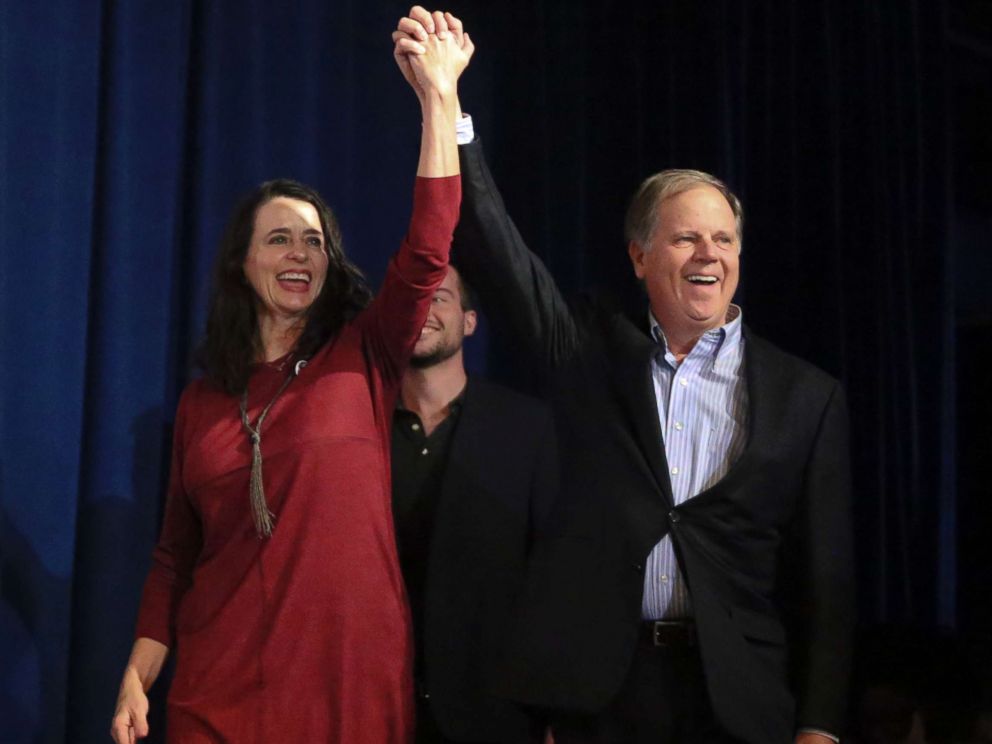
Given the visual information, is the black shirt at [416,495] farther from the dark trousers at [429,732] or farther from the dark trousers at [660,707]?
the dark trousers at [660,707]

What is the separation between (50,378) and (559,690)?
134 centimetres

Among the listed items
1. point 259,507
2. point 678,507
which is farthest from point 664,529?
point 259,507

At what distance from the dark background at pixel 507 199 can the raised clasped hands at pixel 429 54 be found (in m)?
0.99

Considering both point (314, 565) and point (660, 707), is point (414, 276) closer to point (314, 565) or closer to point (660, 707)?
point (314, 565)

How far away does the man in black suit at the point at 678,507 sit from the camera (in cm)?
200

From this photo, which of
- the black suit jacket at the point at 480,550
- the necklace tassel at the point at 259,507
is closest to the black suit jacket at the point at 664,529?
the black suit jacket at the point at 480,550

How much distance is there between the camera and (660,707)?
6.56 feet

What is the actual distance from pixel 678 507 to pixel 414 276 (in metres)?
0.55

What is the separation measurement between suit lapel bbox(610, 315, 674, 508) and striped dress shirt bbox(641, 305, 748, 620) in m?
0.02

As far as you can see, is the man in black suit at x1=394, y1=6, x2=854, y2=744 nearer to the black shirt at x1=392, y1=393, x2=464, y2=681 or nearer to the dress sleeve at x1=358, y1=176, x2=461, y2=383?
the dress sleeve at x1=358, y1=176, x2=461, y2=383

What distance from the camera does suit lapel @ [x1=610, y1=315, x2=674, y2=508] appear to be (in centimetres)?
205

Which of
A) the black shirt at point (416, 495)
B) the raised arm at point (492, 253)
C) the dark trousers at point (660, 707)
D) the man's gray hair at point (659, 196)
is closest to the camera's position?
the dark trousers at point (660, 707)

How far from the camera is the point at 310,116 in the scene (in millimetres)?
3158

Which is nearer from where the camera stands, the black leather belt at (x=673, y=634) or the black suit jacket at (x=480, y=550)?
the black leather belt at (x=673, y=634)
